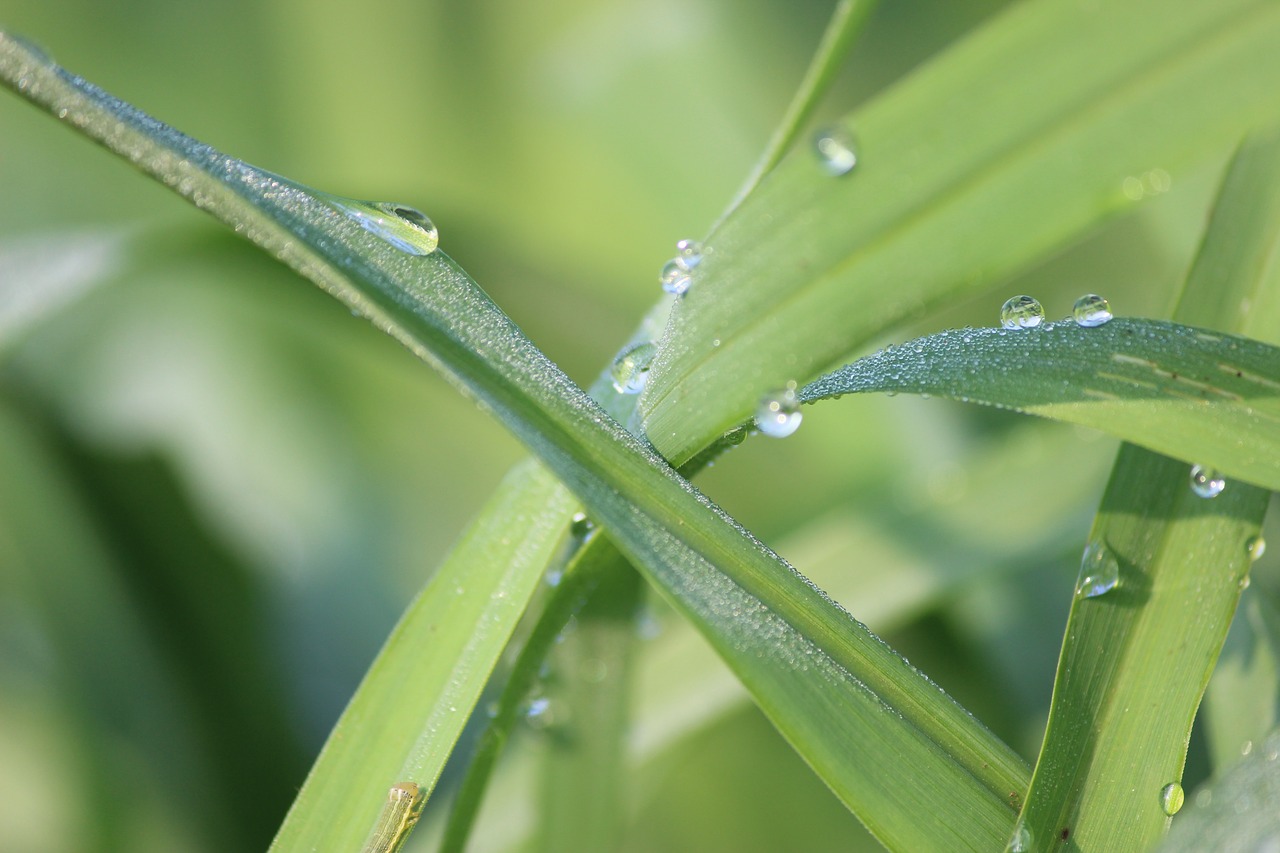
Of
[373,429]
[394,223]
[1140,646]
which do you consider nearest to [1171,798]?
[1140,646]

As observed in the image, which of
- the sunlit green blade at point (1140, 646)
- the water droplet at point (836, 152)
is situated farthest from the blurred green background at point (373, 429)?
the water droplet at point (836, 152)

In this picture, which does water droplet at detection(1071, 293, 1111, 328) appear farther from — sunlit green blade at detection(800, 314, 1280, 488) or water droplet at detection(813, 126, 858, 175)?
water droplet at detection(813, 126, 858, 175)

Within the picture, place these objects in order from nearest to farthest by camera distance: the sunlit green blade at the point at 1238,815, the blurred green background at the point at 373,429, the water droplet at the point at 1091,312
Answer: the sunlit green blade at the point at 1238,815
the water droplet at the point at 1091,312
the blurred green background at the point at 373,429

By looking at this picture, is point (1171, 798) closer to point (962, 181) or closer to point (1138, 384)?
point (1138, 384)

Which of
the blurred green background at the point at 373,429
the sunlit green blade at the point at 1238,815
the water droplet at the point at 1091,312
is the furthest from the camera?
the blurred green background at the point at 373,429

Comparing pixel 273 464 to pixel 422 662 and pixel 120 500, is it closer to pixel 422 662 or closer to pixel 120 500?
pixel 120 500

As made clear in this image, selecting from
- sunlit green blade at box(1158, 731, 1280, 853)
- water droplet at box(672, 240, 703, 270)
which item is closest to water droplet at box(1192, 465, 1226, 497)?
sunlit green blade at box(1158, 731, 1280, 853)

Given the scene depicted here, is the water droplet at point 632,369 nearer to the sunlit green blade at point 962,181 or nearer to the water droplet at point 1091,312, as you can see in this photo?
the sunlit green blade at point 962,181
